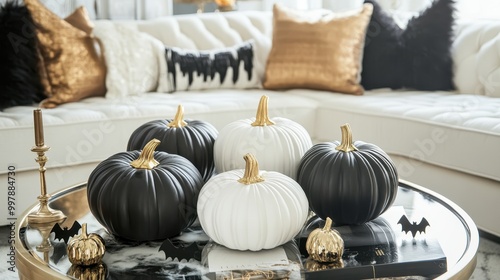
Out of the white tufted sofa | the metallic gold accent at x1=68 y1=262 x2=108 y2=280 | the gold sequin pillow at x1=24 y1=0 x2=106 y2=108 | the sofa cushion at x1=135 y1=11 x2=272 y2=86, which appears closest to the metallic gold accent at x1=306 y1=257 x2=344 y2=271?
the metallic gold accent at x1=68 y1=262 x2=108 y2=280

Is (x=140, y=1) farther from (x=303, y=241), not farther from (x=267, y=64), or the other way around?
(x=303, y=241)

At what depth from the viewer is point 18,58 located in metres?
2.83

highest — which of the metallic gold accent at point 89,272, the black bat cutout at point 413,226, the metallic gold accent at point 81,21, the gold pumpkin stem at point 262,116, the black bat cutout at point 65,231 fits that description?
the metallic gold accent at point 81,21

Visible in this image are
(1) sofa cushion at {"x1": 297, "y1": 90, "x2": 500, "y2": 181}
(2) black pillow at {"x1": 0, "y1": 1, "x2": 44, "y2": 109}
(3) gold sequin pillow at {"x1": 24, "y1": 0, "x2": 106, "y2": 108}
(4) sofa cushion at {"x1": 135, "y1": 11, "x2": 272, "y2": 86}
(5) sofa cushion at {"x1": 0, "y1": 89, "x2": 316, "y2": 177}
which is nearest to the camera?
(1) sofa cushion at {"x1": 297, "y1": 90, "x2": 500, "y2": 181}

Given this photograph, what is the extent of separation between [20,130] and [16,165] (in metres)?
0.14

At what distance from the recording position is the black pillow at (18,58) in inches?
Answer: 110

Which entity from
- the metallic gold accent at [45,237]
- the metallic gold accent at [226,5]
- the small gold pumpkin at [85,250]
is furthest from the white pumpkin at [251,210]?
the metallic gold accent at [226,5]

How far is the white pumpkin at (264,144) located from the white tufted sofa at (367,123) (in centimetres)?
100

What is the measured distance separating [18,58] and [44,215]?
4.57 feet

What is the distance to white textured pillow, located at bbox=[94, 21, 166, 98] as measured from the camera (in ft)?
9.93

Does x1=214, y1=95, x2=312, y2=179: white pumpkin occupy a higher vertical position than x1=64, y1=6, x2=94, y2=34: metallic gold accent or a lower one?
lower

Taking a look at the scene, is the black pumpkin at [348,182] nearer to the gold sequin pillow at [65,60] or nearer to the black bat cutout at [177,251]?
the black bat cutout at [177,251]

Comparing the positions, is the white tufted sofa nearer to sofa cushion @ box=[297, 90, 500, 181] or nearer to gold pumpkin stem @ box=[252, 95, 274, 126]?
sofa cushion @ box=[297, 90, 500, 181]

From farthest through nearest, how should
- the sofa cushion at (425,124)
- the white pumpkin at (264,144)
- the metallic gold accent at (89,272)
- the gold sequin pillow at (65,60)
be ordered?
the gold sequin pillow at (65,60), the sofa cushion at (425,124), the white pumpkin at (264,144), the metallic gold accent at (89,272)
